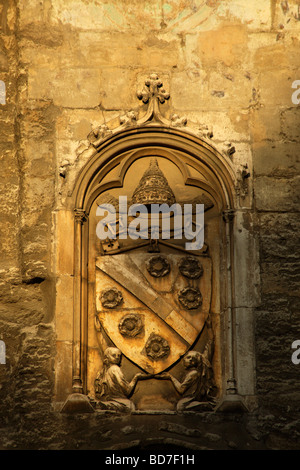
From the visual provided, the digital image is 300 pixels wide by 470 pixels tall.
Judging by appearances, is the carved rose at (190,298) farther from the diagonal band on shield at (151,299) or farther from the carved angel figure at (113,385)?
the carved angel figure at (113,385)

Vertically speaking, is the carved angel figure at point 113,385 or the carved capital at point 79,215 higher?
the carved capital at point 79,215

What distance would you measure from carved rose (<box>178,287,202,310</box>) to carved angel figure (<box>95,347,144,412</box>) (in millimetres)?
716

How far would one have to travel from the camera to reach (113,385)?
967 cm

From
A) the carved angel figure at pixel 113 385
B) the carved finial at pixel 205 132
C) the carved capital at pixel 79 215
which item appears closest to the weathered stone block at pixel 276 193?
the carved finial at pixel 205 132

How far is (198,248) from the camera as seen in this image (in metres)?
10.1

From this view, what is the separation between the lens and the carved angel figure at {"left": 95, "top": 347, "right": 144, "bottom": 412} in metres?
9.59

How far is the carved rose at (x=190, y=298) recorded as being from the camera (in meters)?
9.88

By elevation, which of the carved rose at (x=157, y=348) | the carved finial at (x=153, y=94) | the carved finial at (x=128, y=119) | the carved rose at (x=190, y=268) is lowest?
the carved rose at (x=157, y=348)

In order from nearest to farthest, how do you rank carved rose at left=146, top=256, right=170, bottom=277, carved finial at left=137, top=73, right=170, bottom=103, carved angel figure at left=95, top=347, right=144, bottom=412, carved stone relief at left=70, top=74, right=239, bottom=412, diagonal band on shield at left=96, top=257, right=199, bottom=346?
carved angel figure at left=95, top=347, right=144, bottom=412
carved stone relief at left=70, top=74, right=239, bottom=412
diagonal band on shield at left=96, top=257, right=199, bottom=346
carved rose at left=146, top=256, right=170, bottom=277
carved finial at left=137, top=73, right=170, bottom=103

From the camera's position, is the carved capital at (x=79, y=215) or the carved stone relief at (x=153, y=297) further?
the carved capital at (x=79, y=215)

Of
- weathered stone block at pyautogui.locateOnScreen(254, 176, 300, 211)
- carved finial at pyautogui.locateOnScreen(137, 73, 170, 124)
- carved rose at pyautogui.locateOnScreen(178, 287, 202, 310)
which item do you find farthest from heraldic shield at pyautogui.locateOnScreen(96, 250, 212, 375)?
carved finial at pyautogui.locateOnScreen(137, 73, 170, 124)

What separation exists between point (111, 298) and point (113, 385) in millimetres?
760

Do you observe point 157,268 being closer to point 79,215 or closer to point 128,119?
point 79,215

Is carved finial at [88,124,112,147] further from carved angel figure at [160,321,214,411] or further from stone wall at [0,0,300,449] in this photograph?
carved angel figure at [160,321,214,411]
